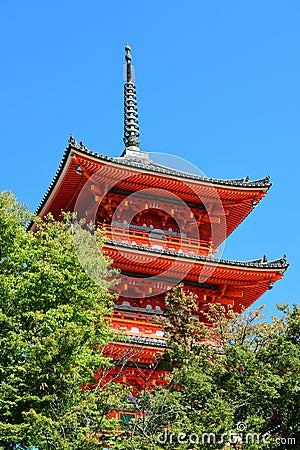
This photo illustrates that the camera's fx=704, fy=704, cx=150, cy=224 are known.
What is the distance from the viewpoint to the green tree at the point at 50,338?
1503cm

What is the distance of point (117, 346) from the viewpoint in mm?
21281

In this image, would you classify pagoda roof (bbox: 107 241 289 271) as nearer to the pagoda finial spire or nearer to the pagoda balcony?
the pagoda balcony

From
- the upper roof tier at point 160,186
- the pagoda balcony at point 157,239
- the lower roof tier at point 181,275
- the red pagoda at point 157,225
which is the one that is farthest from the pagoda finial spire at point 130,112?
the lower roof tier at point 181,275

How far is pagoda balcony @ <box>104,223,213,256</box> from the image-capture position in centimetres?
2492

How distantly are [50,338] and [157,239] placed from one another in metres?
10.4

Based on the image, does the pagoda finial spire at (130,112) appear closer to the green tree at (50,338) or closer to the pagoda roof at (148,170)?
the pagoda roof at (148,170)

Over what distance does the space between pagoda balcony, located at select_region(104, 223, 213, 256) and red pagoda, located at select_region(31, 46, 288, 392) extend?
36mm

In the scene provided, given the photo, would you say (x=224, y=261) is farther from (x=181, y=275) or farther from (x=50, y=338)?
(x=50, y=338)

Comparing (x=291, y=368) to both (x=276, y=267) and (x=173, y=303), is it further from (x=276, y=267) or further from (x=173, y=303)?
(x=276, y=267)

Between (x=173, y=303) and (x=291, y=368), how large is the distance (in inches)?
182

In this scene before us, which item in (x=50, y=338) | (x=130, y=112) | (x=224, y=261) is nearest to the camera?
(x=50, y=338)

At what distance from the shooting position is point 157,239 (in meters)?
25.6

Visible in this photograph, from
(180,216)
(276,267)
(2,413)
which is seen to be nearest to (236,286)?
(276,267)

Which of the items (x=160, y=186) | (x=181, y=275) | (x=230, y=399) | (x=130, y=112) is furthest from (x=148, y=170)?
(x=230, y=399)
